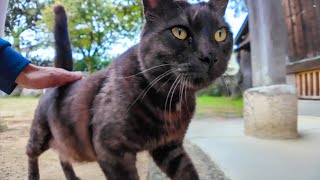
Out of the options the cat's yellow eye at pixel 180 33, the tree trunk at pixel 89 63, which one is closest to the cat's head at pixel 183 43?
the cat's yellow eye at pixel 180 33

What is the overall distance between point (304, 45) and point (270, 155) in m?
0.36

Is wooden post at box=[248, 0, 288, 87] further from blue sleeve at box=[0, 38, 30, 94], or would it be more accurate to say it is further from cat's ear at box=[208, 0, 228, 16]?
blue sleeve at box=[0, 38, 30, 94]

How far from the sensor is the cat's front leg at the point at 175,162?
913 mm

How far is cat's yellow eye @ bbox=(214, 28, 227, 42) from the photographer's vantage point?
0.79m

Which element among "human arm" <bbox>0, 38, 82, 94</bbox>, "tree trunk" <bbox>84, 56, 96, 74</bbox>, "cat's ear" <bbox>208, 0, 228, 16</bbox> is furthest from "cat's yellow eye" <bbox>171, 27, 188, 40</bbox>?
"human arm" <bbox>0, 38, 82, 94</bbox>

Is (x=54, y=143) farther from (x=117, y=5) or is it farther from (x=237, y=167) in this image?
(x=237, y=167)

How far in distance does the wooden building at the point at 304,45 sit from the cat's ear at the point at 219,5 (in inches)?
7.3

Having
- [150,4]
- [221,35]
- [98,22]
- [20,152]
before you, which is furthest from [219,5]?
[20,152]

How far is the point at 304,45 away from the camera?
85 centimetres

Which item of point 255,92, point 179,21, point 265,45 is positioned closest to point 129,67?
point 179,21

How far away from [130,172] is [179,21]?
0.37 meters

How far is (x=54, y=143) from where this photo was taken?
0.98m

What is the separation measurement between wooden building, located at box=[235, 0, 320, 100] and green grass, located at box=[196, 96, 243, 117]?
24cm

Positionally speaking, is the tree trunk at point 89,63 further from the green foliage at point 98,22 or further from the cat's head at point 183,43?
the cat's head at point 183,43
